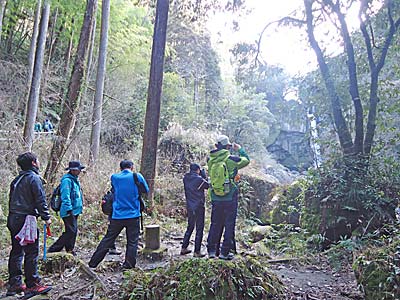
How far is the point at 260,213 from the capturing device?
13.0m

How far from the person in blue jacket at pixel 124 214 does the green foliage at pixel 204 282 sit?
1156 mm

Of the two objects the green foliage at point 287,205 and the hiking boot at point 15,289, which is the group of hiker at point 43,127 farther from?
the hiking boot at point 15,289

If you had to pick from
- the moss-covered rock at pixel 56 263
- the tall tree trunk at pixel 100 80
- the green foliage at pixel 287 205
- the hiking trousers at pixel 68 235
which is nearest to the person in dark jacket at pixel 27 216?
the moss-covered rock at pixel 56 263

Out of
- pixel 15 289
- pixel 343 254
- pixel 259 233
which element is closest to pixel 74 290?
pixel 15 289

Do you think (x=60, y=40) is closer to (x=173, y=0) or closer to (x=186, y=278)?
(x=173, y=0)

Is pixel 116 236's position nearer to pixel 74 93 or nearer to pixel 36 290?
pixel 36 290

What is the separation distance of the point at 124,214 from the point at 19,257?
1.44 m

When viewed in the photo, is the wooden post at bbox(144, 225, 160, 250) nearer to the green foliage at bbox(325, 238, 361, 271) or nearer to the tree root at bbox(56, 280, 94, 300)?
the tree root at bbox(56, 280, 94, 300)

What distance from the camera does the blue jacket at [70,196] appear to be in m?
5.88

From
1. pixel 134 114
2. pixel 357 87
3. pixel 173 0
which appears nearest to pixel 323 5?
pixel 357 87

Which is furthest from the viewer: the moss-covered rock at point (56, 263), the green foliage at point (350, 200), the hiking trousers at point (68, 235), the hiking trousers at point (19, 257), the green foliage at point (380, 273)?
the green foliage at point (350, 200)

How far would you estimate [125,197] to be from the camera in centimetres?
540

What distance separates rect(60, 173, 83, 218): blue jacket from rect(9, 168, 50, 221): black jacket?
1.45 m

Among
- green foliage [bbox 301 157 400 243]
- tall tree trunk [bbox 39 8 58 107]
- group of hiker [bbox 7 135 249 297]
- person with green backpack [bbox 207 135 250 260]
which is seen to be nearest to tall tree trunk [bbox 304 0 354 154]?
green foliage [bbox 301 157 400 243]
